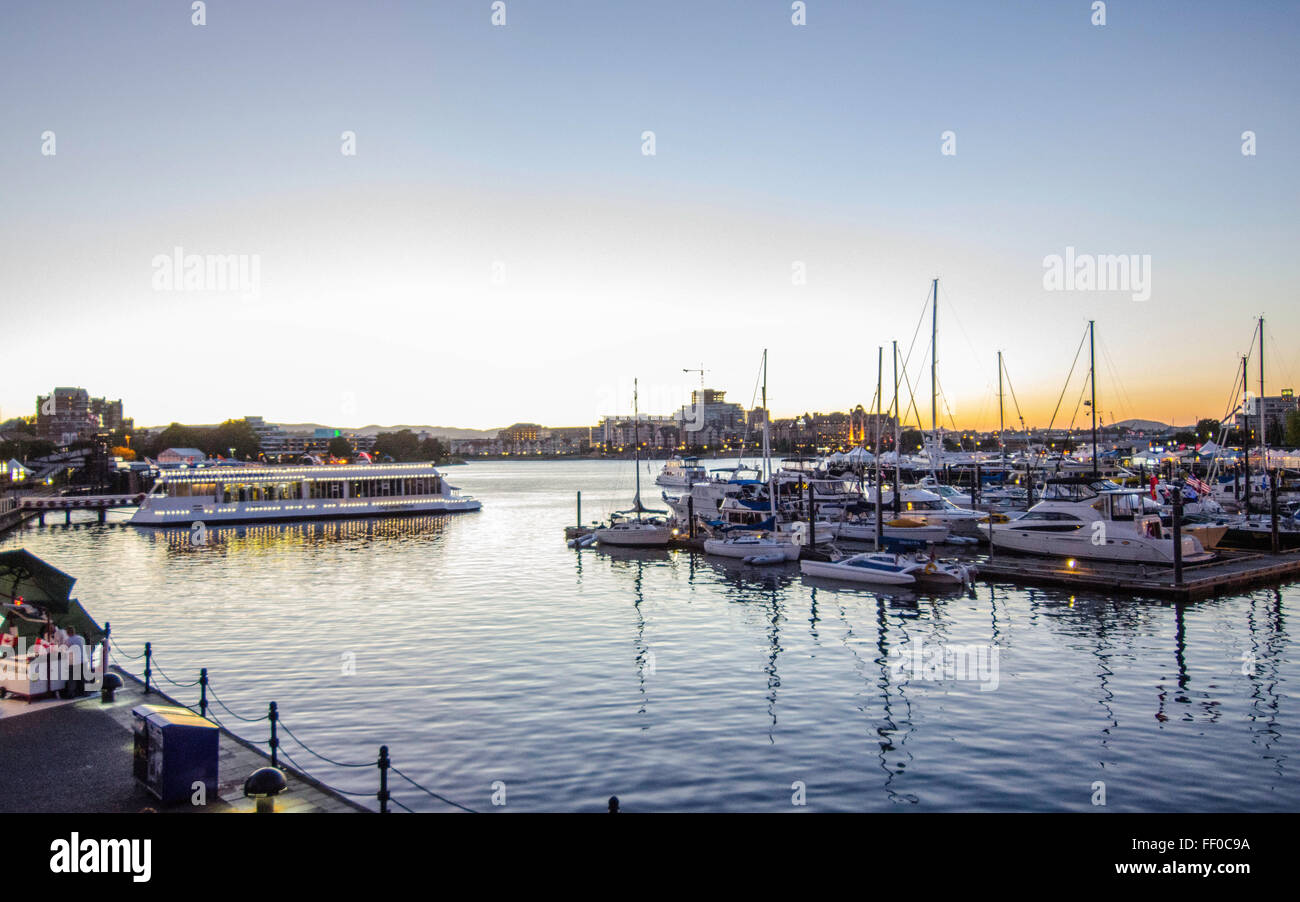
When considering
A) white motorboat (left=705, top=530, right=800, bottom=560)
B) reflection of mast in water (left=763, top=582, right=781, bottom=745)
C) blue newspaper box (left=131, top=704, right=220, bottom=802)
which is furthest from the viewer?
white motorboat (left=705, top=530, right=800, bottom=560)

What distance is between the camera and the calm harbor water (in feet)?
52.9

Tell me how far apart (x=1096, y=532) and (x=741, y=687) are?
27.0m

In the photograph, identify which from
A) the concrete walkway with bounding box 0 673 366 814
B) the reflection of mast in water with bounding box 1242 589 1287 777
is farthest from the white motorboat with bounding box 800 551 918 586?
the concrete walkway with bounding box 0 673 366 814

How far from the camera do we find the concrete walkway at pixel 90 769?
37.4ft

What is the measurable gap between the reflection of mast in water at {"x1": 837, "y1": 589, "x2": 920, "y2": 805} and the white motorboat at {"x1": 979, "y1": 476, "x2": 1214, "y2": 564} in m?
16.4

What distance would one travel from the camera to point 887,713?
2047 cm

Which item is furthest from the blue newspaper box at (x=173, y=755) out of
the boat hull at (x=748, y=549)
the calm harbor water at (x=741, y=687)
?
the boat hull at (x=748, y=549)

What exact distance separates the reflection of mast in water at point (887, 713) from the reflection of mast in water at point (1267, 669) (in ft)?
23.2

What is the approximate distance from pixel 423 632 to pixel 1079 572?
28399mm

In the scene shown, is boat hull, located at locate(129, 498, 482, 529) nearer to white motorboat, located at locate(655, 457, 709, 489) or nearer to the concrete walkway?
white motorboat, located at locate(655, 457, 709, 489)

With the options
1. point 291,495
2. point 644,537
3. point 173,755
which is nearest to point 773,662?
point 173,755

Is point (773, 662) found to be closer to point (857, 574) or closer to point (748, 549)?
point (857, 574)

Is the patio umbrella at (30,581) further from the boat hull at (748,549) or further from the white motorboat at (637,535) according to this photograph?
the white motorboat at (637,535)
